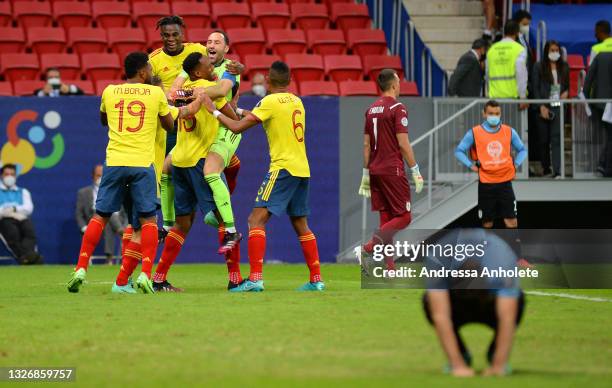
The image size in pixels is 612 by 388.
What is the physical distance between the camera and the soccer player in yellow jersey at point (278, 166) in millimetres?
11656

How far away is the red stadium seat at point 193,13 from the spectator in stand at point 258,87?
2820 millimetres

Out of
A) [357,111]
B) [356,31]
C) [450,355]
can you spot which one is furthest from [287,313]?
[356,31]

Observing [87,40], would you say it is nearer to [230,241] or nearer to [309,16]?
[309,16]

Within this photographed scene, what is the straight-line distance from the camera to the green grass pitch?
651 centimetres

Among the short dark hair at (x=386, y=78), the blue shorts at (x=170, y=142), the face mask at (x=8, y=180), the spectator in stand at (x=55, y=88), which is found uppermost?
the short dark hair at (x=386, y=78)

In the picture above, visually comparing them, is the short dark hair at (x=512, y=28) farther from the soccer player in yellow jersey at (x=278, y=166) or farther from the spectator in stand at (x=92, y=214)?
the soccer player in yellow jersey at (x=278, y=166)

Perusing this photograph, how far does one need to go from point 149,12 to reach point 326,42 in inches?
129

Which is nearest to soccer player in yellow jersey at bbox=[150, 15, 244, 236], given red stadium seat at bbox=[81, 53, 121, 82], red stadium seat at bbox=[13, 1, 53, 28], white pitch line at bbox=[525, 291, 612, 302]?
white pitch line at bbox=[525, 291, 612, 302]

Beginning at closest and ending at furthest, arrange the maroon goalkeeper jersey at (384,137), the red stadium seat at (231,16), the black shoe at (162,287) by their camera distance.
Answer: the black shoe at (162,287) → the maroon goalkeeper jersey at (384,137) → the red stadium seat at (231,16)

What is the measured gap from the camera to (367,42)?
22.6 metres

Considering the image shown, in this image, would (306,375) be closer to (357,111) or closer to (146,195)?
(146,195)

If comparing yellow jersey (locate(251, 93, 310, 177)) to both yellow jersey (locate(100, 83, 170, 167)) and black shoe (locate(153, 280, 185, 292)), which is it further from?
black shoe (locate(153, 280, 185, 292))

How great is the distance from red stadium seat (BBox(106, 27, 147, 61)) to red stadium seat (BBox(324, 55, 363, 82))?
3.27 metres

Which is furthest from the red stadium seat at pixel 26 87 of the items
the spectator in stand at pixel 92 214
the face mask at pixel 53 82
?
the spectator in stand at pixel 92 214
